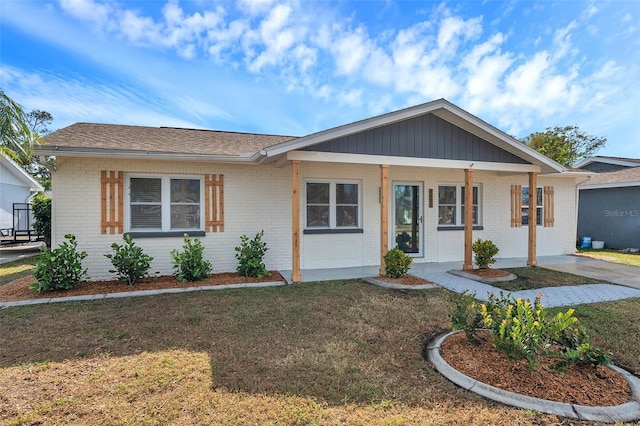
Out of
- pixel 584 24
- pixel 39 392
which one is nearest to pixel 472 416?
pixel 39 392

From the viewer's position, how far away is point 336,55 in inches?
459

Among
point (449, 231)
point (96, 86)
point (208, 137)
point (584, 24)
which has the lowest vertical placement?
point (449, 231)

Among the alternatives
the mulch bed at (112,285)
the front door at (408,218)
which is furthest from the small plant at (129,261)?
the front door at (408,218)

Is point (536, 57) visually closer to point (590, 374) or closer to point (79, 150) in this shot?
point (590, 374)

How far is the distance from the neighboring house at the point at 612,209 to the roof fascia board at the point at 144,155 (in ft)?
47.5

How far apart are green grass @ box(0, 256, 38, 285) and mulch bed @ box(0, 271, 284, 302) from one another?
0.62m

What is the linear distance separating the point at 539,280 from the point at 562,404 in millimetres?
5288

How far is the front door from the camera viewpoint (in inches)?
352

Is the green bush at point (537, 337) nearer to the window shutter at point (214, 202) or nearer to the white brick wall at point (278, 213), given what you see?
the white brick wall at point (278, 213)

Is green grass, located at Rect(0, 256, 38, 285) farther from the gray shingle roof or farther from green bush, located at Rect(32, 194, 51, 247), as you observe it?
the gray shingle roof

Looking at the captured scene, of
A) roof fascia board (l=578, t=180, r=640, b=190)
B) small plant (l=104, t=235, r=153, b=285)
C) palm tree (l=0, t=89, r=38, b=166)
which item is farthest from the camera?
roof fascia board (l=578, t=180, r=640, b=190)

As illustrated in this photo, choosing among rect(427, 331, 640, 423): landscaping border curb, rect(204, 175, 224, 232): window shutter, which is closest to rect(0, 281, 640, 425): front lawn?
rect(427, 331, 640, 423): landscaping border curb

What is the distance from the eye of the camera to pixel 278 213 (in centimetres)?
786

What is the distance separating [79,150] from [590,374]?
7983 millimetres
